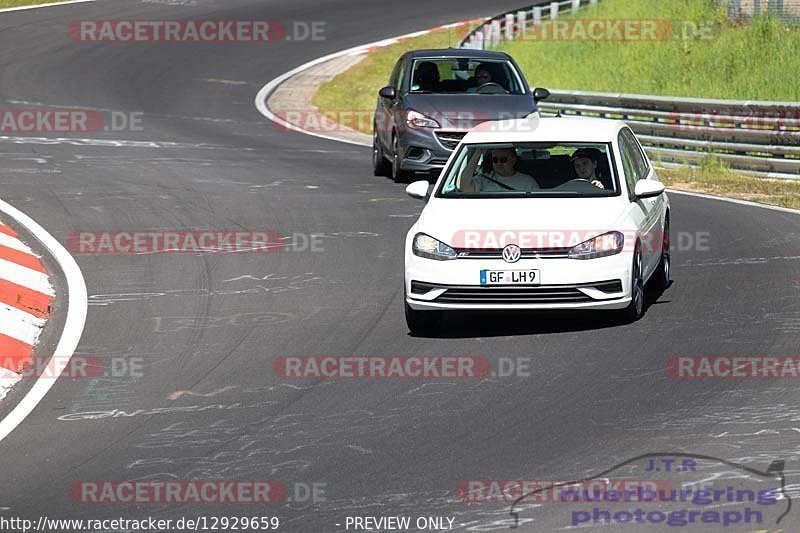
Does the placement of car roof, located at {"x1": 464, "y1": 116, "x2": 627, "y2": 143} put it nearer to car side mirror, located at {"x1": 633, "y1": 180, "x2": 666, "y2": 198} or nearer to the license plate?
car side mirror, located at {"x1": 633, "y1": 180, "x2": 666, "y2": 198}

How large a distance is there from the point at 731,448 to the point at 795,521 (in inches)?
49.8

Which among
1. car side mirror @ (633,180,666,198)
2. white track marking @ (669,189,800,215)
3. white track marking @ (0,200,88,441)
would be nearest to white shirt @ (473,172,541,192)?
car side mirror @ (633,180,666,198)

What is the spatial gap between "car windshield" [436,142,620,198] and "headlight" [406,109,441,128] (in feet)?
25.0

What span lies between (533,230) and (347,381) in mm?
2115

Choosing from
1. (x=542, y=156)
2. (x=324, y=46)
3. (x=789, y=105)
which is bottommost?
(x=324, y=46)

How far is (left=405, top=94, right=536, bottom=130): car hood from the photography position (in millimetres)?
20438

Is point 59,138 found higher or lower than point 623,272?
lower

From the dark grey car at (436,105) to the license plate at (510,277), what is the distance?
9017 millimetres

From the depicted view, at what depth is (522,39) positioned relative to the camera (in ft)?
131

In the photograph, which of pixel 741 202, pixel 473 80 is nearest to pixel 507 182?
pixel 741 202

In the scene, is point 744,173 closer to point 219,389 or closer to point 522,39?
point 219,389

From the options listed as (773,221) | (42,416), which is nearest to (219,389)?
(42,416)

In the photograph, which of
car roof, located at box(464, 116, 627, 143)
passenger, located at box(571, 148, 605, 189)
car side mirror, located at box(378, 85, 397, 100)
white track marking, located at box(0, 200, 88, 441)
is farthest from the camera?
car side mirror, located at box(378, 85, 397, 100)

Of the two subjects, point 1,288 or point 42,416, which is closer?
point 42,416
